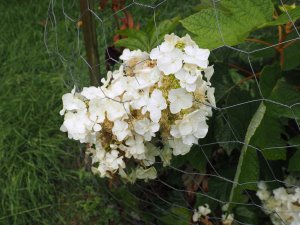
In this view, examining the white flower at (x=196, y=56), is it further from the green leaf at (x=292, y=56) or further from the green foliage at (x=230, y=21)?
the green leaf at (x=292, y=56)

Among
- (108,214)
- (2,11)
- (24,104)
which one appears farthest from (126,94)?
(2,11)

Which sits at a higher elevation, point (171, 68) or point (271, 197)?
point (171, 68)

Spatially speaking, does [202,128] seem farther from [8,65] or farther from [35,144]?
[8,65]

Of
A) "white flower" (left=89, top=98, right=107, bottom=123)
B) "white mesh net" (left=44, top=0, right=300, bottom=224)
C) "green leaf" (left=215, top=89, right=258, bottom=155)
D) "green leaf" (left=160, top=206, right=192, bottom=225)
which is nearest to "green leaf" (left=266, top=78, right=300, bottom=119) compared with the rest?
"white mesh net" (left=44, top=0, right=300, bottom=224)

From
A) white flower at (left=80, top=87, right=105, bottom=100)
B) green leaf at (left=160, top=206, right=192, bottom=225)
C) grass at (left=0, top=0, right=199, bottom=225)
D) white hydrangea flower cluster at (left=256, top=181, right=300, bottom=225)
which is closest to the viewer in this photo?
white flower at (left=80, top=87, right=105, bottom=100)

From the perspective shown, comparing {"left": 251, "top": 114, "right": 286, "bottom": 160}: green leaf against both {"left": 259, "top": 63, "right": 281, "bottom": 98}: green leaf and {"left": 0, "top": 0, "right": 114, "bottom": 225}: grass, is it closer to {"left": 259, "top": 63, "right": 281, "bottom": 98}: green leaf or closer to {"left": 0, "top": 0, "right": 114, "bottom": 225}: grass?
{"left": 259, "top": 63, "right": 281, "bottom": 98}: green leaf

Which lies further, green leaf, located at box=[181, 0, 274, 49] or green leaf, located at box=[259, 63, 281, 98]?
green leaf, located at box=[259, 63, 281, 98]

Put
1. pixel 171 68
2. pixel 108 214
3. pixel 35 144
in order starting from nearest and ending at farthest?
pixel 171 68 → pixel 108 214 → pixel 35 144
